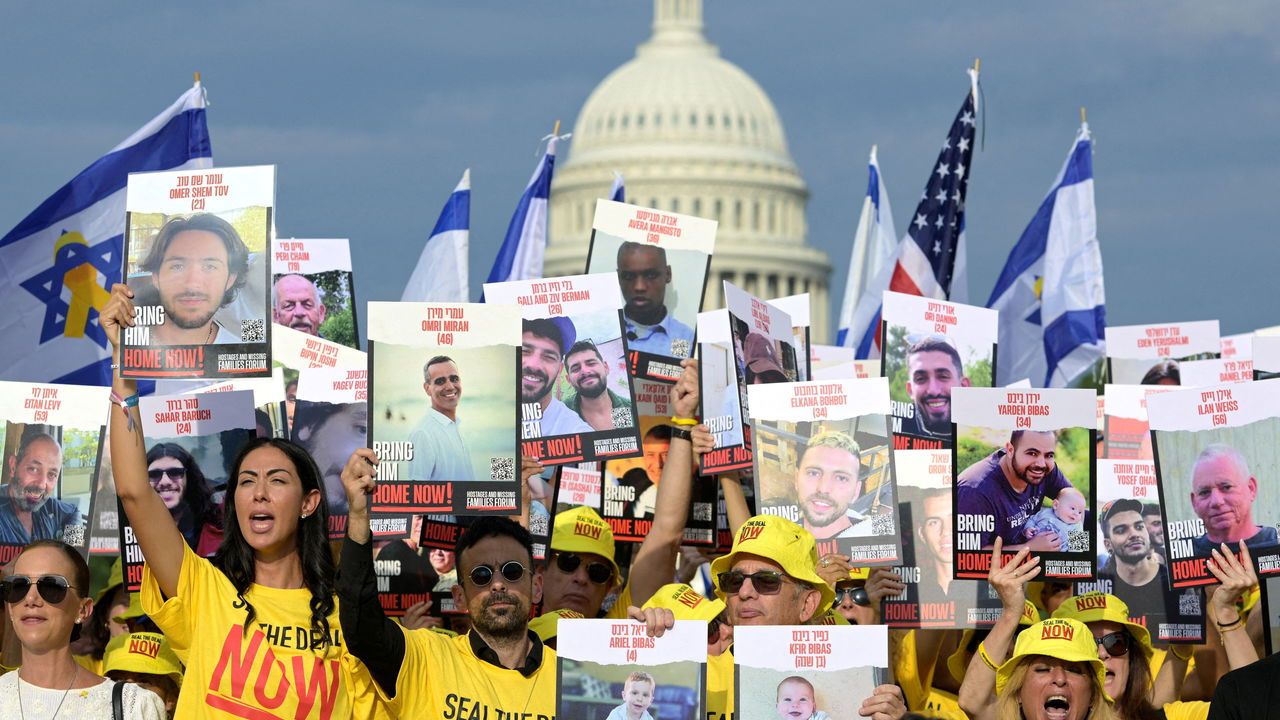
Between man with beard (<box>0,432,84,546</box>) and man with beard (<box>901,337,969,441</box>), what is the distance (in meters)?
3.28

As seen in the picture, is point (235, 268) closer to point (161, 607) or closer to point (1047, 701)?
point (161, 607)

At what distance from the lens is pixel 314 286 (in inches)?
371

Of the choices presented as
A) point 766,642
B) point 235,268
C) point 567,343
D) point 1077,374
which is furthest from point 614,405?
point 1077,374

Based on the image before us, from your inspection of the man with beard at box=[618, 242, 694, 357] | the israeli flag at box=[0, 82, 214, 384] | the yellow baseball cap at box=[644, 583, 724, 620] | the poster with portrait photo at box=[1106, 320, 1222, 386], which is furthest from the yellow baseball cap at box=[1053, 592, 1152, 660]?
the israeli flag at box=[0, 82, 214, 384]

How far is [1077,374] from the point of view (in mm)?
14383

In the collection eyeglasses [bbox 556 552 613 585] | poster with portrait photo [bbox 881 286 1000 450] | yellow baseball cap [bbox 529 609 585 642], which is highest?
poster with portrait photo [bbox 881 286 1000 450]

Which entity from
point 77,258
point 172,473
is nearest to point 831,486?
point 172,473

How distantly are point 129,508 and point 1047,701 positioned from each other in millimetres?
2602

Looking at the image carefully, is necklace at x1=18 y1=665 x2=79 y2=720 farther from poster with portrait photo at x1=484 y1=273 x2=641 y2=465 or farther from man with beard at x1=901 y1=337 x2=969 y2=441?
man with beard at x1=901 y1=337 x2=969 y2=441

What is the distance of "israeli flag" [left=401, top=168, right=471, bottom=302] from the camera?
13.5 m

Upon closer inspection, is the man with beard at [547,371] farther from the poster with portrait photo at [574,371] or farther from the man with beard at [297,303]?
the man with beard at [297,303]

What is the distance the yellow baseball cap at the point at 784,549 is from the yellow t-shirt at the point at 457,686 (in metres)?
0.75

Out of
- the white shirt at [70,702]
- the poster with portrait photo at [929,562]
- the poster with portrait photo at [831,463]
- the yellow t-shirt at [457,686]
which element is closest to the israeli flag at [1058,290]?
the poster with portrait photo at [929,562]

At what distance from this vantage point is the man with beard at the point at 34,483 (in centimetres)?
735
